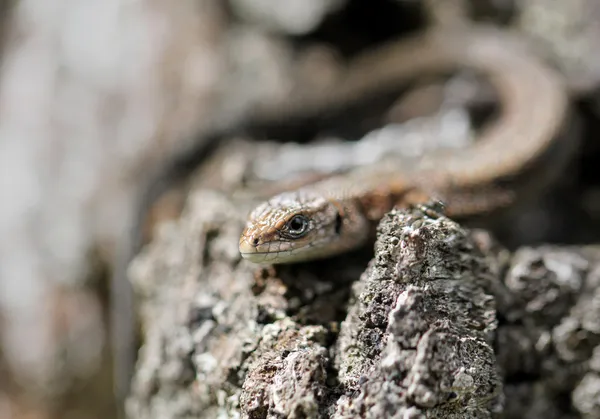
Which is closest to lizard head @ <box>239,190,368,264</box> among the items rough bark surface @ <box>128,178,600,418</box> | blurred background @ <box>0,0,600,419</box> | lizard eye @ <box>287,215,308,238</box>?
lizard eye @ <box>287,215,308,238</box>

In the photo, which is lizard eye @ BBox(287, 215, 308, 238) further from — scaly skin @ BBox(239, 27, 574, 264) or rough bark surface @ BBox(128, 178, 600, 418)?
rough bark surface @ BBox(128, 178, 600, 418)

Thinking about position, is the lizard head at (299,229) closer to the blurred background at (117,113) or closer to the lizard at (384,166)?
the lizard at (384,166)

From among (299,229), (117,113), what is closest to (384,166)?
(299,229)

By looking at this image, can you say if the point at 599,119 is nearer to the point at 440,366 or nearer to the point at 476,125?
the point at 476,125

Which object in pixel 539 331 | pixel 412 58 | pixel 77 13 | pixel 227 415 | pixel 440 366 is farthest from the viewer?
pixel 77 13

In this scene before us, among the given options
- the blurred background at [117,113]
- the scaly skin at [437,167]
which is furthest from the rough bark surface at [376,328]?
the blurred background at [117,113]

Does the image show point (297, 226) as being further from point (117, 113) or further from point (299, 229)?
point (117, 113)

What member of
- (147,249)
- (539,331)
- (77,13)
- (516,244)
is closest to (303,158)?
(147,249)
